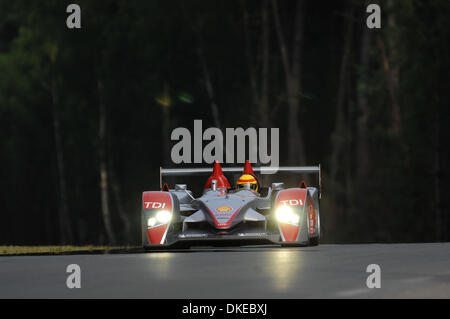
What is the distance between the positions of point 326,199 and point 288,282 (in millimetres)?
24285

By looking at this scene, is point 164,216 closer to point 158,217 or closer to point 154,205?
point 158,217

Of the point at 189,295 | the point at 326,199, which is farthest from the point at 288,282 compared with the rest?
the point at 326,199

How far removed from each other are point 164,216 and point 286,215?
192 cm

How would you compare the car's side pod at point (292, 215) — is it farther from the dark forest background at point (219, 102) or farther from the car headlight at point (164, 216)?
the dark forest background at point (219, 102)

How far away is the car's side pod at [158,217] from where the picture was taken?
58.0ft

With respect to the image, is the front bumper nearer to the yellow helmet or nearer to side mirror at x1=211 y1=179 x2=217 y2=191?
side mirror at x1=211 y1=179 x2=217 y2=191

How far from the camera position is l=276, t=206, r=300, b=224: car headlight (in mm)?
17406

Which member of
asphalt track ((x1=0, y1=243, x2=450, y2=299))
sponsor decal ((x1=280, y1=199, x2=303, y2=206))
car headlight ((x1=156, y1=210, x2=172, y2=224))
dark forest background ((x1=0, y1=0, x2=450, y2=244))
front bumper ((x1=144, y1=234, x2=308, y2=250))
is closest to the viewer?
asphalt track ((x1=0, y1=243, x2=450, y2=299))

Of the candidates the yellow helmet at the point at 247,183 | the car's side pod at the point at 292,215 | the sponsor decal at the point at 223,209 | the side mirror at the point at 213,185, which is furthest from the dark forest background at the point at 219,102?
the sponsor decal at the point at 223,209

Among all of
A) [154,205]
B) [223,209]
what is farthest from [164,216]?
[223,209]

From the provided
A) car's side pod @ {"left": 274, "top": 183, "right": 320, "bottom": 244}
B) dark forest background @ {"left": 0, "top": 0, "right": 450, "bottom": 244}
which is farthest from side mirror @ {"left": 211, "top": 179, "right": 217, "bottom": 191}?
dark forest background @ {"left": 0, "top": 0, "right": 450, "bottom": 244}

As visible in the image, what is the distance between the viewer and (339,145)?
38.2m

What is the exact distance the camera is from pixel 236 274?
12477mm

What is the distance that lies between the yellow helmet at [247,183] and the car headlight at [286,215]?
1602mm
